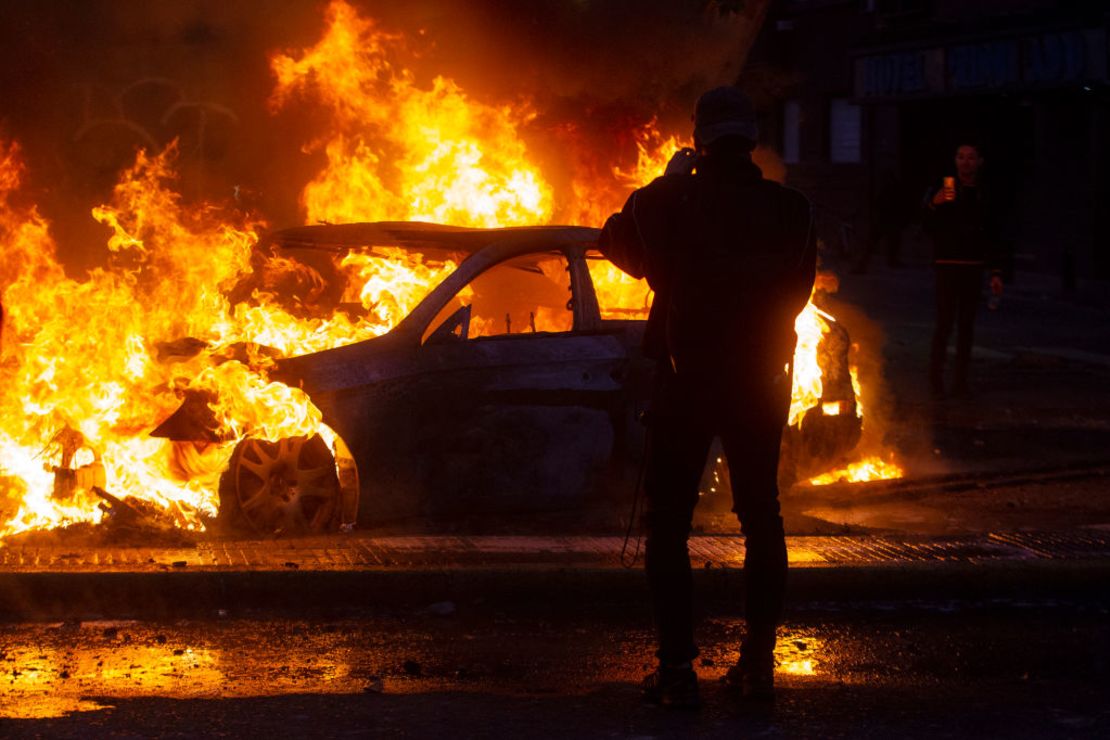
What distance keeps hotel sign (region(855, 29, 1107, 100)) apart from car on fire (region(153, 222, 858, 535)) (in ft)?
74.0

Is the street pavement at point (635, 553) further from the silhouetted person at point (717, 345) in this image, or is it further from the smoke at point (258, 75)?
the smoke at point (258, 75)

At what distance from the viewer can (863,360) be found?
55.5 feet

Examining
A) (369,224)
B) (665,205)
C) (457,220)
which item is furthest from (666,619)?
(457,220)

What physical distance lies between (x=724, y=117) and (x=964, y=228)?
8.58 metres

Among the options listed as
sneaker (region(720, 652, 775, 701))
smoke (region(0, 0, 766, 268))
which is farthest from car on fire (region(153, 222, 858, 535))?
smoke (region(0, 0, 766, 268))

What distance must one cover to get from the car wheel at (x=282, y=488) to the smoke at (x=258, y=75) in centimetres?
621

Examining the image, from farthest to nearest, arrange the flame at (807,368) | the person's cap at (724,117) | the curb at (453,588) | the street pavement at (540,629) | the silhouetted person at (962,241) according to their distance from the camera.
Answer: the silhouetted person at (962,241) → the flame at (807,368) → the curb at (453,588) → the person's cap at (724,117) → the street pavement at (540,629)

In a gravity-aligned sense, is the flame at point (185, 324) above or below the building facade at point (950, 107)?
below

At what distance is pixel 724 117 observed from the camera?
545 centimetres

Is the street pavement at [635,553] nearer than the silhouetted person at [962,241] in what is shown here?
Yes

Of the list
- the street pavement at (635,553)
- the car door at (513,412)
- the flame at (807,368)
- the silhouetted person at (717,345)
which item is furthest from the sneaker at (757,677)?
the flame at (807,368)

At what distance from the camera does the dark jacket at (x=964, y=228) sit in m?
13.6

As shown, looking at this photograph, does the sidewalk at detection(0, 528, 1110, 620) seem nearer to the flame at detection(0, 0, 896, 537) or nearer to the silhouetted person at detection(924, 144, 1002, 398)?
the flame at detection(0, 0, 896, 537)

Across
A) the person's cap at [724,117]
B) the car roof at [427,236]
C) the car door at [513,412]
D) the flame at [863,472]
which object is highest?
the person's cap at [724,117]
